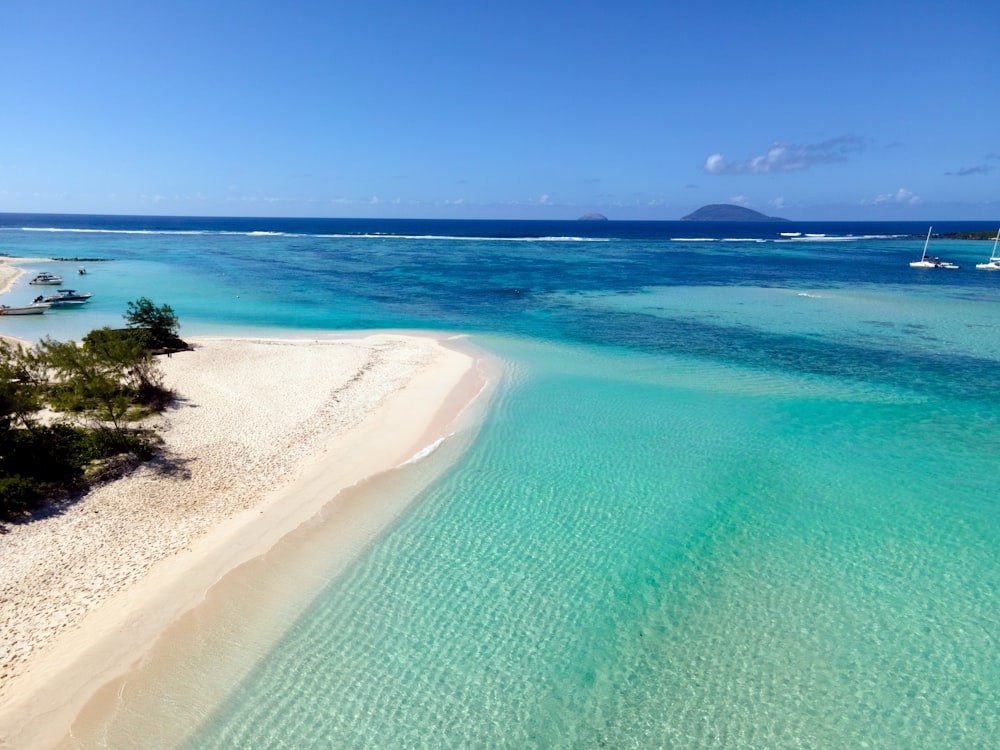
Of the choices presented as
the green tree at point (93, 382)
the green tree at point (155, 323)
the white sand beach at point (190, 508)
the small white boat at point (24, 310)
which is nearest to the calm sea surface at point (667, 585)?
the white sand beach at point (190, 508)

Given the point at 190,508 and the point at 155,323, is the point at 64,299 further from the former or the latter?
the point at 190,508

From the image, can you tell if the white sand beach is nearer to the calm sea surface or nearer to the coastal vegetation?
the coastal vegetation

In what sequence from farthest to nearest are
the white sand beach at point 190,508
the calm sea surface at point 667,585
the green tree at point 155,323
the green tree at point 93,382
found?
the green tree at point 155,323
the green tree at point 93,382
the white sand beach at point 190,508
the calm sea surface at point 667,585

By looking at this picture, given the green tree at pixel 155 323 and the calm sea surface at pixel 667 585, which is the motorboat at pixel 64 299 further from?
the calm sea surface at pixel 667 585

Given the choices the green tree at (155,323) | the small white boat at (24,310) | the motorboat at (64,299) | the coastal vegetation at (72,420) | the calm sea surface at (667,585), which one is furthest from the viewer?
the motorboat at (64,299)

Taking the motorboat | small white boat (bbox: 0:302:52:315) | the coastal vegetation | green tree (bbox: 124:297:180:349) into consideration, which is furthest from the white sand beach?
A: the motorboat

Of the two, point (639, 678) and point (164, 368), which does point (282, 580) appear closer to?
point (639, 678)
